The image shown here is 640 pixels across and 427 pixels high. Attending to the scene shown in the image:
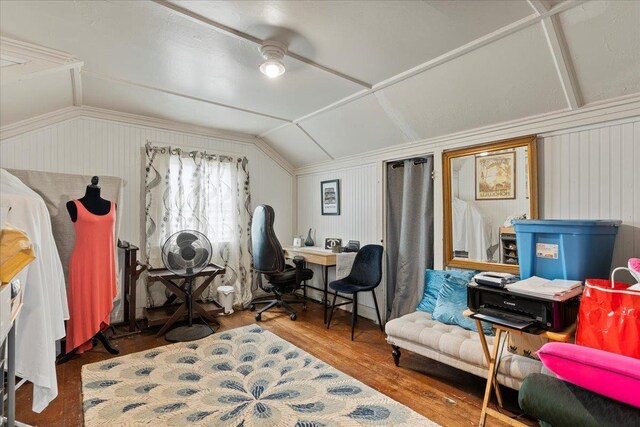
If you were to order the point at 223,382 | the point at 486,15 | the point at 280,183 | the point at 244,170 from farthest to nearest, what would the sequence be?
the point at 280,183
the point at 244,170
the point at 223,382
the point at 486,15

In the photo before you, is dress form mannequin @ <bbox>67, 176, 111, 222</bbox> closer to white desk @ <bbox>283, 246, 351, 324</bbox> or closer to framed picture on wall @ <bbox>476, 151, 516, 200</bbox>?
white desk @ <bbox>283, 246, 351, 324</bbox>

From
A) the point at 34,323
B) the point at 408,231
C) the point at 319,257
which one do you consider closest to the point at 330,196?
the point at 319,257

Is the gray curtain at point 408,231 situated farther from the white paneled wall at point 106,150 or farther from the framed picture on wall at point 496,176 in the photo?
the white paneled wall at point 106,150

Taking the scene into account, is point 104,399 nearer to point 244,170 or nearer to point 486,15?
point 244,170

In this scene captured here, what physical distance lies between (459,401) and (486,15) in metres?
2.39

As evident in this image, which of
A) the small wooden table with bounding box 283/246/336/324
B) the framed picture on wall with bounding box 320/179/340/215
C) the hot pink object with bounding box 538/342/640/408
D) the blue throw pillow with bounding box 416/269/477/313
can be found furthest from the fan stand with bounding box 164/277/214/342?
the hot pink object with bounding box 538/342/640/408

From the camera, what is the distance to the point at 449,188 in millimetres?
2996

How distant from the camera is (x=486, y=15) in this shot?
1.80 meters

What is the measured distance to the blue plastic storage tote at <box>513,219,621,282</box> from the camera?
1.91 m

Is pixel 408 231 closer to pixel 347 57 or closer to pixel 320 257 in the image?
pixel 320 257

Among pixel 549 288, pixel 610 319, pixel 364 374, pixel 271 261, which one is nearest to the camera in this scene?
pixel 610 319

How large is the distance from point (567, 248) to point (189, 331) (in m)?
3.24

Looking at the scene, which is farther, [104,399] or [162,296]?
[162,296]

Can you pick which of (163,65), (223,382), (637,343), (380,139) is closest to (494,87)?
(380,139)
